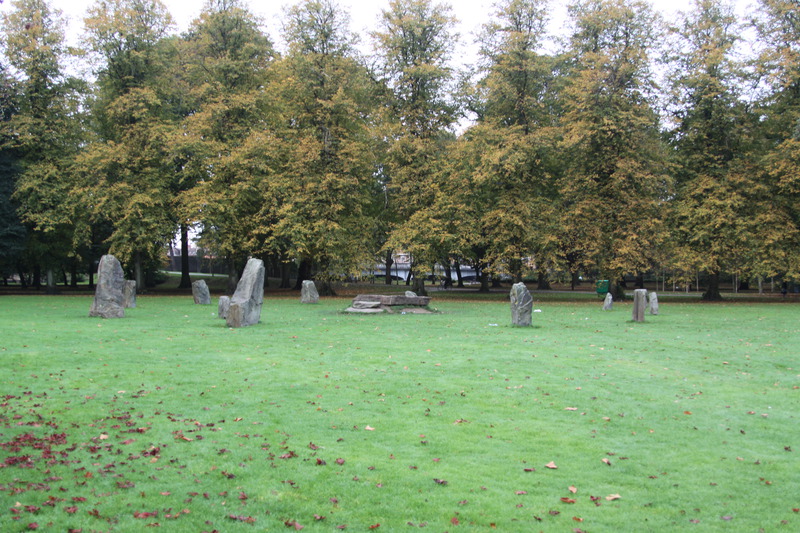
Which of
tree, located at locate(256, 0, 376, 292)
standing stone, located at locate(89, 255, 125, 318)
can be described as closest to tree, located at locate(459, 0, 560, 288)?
tree, located at locate(256, 0, 376, 292)

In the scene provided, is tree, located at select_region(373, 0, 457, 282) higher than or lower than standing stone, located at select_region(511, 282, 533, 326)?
higher

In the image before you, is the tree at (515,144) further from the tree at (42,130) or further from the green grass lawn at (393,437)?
the tree at (42,130)

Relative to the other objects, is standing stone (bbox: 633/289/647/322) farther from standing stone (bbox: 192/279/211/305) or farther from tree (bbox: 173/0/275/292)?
tree (bbox: 173/0/275/292)

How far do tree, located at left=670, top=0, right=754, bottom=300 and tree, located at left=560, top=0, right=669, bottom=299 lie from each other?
1.80 meters

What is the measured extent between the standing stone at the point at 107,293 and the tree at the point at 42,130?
17.1 meters

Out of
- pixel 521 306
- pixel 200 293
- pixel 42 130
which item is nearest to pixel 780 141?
pixel 521 306

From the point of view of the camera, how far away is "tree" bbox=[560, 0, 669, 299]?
32.7 meters

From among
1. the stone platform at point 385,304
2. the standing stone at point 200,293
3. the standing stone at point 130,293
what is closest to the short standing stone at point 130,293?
the standing stone at point 130,293

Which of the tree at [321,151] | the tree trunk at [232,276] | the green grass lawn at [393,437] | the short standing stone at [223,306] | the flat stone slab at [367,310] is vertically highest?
the tree at [321,151]

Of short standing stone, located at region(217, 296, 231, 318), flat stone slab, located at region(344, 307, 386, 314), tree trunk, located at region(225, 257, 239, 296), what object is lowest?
flat stone slab, located at region(344, 307, 386, 314)

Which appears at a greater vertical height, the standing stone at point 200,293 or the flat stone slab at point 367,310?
the standing stone at point 200,293

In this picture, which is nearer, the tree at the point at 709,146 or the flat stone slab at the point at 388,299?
the flat stone slab at the point at 388,299

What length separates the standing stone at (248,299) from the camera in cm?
1772

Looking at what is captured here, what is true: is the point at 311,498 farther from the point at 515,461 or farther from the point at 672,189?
the point at 672,189
